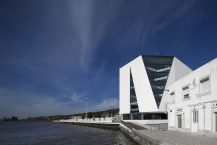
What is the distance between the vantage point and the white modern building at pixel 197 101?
27.5m

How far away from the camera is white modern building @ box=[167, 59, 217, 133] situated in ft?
90.2

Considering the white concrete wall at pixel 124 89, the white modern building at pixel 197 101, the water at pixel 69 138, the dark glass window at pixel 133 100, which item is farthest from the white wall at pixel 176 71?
the white modern building at pixel 197 101

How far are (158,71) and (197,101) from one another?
41.3 meters

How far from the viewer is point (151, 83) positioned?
71.5 meters

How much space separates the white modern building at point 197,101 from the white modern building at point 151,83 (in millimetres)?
28085

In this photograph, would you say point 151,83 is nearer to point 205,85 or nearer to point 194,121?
point 194,121

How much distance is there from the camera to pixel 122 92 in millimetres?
85562

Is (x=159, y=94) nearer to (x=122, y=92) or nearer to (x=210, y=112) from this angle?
(x=122, y=92)

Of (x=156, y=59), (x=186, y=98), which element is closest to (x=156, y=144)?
(x=186, y=98)

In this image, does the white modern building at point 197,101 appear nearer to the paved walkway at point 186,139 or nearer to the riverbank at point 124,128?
the paved walkway at point 186,139

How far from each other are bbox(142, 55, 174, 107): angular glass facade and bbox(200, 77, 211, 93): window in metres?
39.8

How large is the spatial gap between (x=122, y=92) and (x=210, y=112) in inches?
2285

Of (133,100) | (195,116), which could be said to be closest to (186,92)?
(195,116)

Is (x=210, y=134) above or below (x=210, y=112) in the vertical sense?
below
